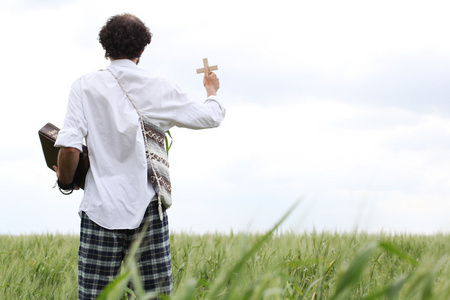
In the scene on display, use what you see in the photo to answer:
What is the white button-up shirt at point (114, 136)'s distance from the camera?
2971 mm

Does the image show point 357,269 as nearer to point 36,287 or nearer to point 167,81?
point 167,81

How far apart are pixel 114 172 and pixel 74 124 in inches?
14.9

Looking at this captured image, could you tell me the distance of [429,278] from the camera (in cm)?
108

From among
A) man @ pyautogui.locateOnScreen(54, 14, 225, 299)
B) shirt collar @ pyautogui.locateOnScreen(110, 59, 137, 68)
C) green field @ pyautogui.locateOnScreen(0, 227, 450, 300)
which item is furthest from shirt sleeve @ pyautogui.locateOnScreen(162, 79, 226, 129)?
green field @ pyautogui.locateOnScreen(0, 227, 450, 300)

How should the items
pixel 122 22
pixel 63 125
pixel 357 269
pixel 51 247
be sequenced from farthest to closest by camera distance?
pixel 51 247 < pixel 122 22 < pixel 63 125 < pixel 357 269

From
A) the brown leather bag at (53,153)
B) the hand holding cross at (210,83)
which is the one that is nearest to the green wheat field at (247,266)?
the brown leather bag at (53,153)

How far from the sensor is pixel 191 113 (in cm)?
328

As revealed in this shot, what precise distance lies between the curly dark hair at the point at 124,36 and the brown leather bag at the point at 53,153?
634 millimetres

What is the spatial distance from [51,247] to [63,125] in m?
2.82

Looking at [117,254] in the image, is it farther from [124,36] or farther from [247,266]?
[124,36]

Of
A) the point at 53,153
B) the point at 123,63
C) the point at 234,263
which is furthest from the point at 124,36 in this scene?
the point at 234,263

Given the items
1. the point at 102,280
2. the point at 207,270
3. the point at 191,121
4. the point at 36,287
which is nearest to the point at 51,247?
the point at 36,287

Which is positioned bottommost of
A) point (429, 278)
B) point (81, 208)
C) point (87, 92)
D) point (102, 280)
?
point (102, 280)

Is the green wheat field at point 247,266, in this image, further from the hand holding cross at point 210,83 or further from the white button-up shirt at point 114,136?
the hand holding cross at point 210,83
